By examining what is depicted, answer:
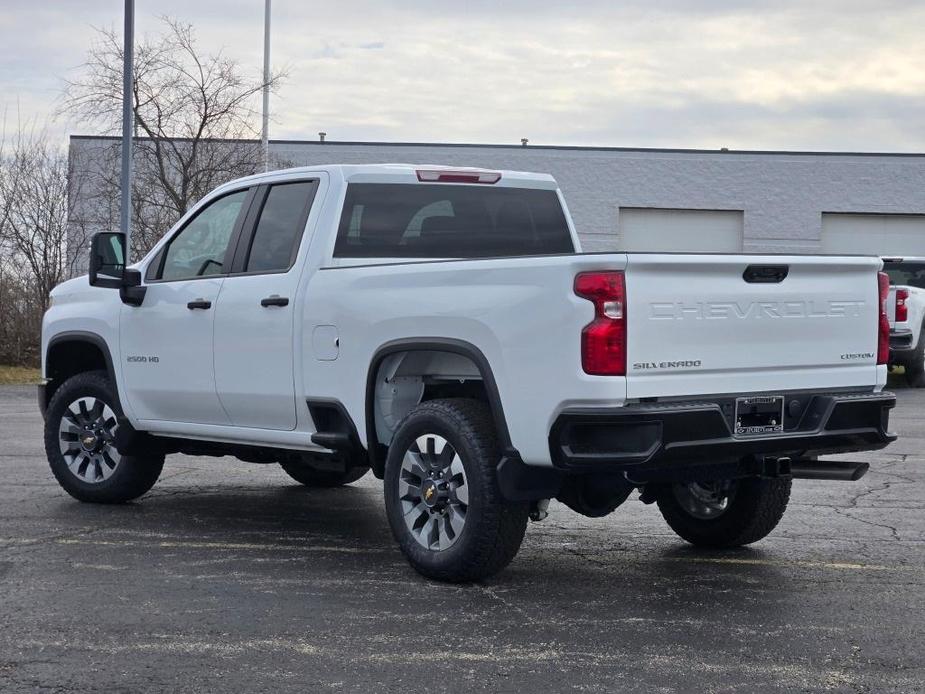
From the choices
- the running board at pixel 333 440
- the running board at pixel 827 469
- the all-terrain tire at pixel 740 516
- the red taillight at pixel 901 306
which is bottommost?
the all-terrain tire at pixel 740 516

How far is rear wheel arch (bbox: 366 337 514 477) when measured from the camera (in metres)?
6.05

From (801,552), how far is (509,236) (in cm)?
237

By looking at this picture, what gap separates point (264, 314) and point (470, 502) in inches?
73.0

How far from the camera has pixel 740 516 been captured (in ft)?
23.8

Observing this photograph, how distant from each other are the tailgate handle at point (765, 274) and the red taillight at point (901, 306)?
545 inches

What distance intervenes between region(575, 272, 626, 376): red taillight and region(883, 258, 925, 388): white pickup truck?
14.2 meters

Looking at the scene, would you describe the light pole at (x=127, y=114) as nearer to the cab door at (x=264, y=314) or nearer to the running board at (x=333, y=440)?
the cab door at (x=264, y=314)

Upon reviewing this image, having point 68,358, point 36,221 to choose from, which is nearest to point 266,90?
point 36,221

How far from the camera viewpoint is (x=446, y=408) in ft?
20.9

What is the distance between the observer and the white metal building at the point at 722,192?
41.0 m

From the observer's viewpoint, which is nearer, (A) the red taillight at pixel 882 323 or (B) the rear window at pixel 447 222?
(A) the red taillight at pixel 882 323

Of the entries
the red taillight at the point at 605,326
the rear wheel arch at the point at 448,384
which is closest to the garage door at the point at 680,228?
the rear wheel arch at the point at 448,384

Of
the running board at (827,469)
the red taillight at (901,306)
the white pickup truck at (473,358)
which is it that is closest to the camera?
the white pickup truck at (473,358)

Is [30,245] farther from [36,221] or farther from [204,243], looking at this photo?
[204,243]
